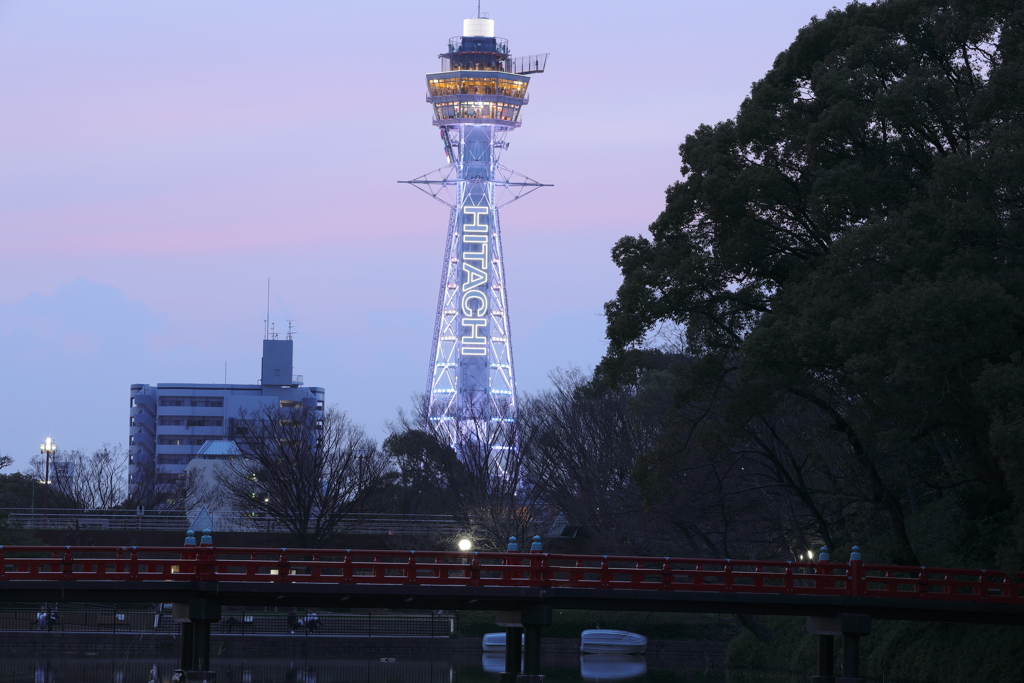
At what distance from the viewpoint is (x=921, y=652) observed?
3806 cm

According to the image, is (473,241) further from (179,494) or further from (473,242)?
(179,494)

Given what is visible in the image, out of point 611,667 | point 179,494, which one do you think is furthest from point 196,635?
point 179,494

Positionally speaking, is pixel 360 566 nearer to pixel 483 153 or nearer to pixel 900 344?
pixel 900 344

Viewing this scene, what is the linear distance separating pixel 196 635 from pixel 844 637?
1488 cm

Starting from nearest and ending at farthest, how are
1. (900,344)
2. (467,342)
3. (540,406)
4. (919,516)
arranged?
(900,344) < (919,516) < (540,406) < (467,342)

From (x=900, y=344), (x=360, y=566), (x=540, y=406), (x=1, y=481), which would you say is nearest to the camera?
(x=900, y=344)

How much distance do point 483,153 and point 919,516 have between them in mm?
72690

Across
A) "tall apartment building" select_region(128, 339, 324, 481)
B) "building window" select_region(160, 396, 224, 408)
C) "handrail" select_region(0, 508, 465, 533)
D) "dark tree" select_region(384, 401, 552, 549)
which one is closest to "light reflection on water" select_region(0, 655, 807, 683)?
"dark tree" select_region(384, 401, 552, 549)

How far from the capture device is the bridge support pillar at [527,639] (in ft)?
102

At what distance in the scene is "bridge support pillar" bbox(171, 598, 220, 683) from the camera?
96.8 feet

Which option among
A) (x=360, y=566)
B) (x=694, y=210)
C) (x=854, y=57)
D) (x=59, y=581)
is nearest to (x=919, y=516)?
(x=694, y=210)

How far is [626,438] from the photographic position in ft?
203

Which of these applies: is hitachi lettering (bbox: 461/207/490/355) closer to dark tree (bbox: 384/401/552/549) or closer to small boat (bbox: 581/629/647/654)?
dark tree (bbox: 384/401/552/549)

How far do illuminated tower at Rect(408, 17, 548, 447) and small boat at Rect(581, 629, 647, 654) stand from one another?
48.2 meters
